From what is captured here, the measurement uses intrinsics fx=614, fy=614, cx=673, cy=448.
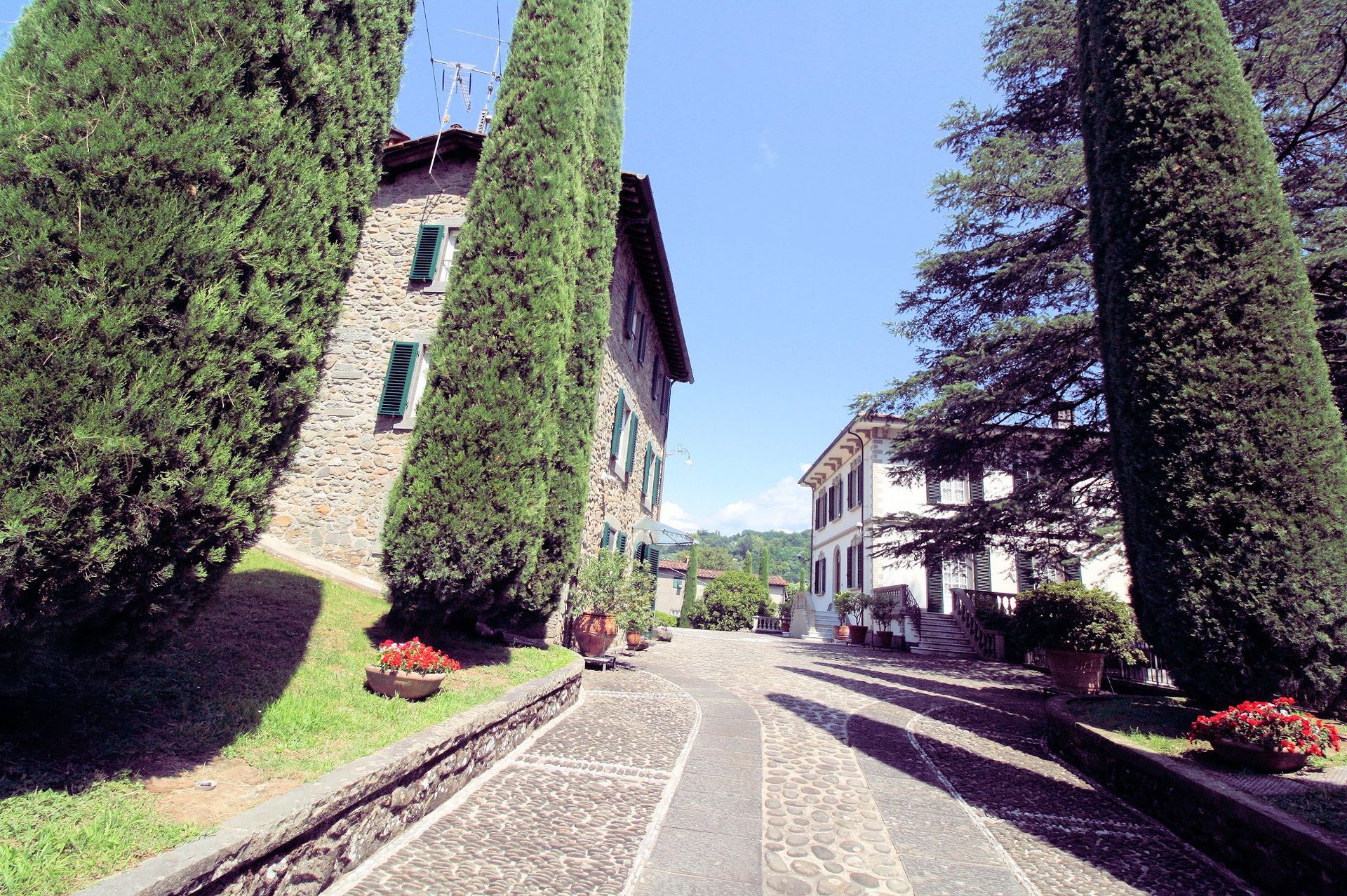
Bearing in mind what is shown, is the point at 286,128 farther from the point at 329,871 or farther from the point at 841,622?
the point at 841,622

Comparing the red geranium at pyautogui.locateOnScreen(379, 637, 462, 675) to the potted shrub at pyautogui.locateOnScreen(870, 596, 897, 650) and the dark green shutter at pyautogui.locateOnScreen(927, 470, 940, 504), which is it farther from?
the dark green shutter at pyautogui.locateOnScreen(927, 470, 940, 504)

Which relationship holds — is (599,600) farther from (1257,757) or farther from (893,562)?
(893,562)

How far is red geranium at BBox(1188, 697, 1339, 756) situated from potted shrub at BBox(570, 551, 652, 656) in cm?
765

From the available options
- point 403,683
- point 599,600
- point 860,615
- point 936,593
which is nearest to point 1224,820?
point 403,683

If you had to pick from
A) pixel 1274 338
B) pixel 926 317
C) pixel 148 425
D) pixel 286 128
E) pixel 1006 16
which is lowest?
pixel 148 425

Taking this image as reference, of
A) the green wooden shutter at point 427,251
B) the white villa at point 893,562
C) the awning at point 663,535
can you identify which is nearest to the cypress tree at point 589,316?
the green wooden shutter at point 427,251

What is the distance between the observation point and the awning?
1619cm

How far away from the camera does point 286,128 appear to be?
3521mm

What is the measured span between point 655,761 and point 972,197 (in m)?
11.3

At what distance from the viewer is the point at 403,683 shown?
509cm

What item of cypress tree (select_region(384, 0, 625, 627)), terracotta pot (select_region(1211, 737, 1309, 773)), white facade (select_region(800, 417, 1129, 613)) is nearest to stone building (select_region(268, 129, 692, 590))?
cypress tree (select_region(384, 0, 625, 627))

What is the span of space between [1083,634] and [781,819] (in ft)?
29.4

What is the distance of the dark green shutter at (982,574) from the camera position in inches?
821

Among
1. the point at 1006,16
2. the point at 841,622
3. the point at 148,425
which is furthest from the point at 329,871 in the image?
the point at 841,622
